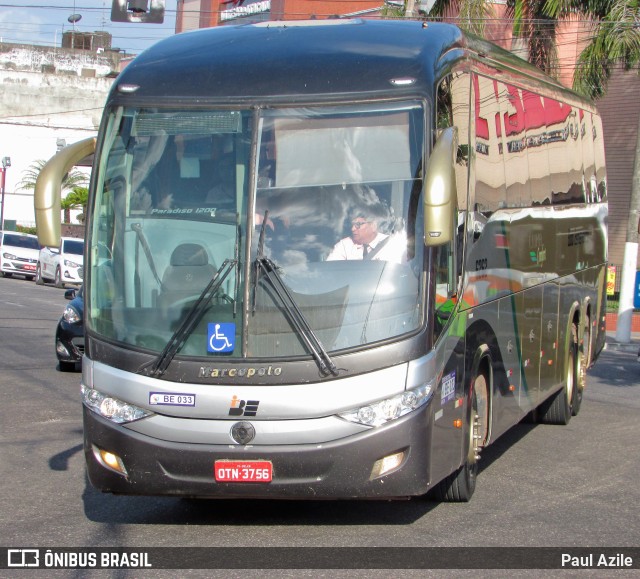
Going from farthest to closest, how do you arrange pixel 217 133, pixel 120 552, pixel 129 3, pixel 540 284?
pixel 129 3, pixel 540 284, pixel 217 133, pixel 120 552

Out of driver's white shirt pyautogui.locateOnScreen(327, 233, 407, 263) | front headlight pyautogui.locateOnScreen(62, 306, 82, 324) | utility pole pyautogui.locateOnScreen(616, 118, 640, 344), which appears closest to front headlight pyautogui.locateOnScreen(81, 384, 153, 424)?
driver's white shirt pyautogui.locateOnScreen(327, 233, 407, 263)

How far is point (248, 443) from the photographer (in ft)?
21.4

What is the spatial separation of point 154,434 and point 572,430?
5.98 meters

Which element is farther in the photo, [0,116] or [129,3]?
[0,116]

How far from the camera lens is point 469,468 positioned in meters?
7.77

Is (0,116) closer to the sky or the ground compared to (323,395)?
closer to the sky

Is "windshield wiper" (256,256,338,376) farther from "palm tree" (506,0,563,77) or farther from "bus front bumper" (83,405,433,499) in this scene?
"palm tree" (506,0,563,77)

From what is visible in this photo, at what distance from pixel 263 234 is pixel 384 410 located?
1.32 meters

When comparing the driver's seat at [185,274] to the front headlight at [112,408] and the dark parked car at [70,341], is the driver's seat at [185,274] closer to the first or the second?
the front headlight at [112,408]

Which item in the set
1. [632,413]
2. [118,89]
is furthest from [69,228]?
[118,89]

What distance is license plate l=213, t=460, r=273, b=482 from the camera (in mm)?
6543

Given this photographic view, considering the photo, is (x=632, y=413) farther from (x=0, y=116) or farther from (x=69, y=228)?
(x=0, y=116)

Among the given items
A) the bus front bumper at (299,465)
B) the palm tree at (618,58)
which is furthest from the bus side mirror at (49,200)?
the palm tree at (618,58)

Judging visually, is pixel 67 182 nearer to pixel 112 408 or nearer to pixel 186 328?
pixel 112 408
